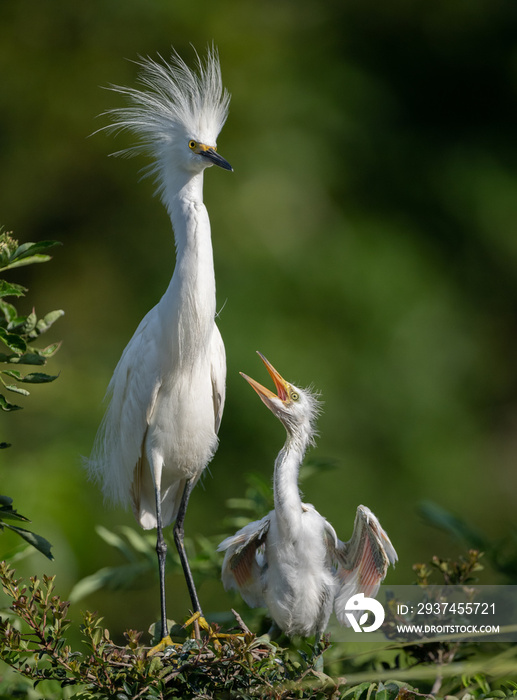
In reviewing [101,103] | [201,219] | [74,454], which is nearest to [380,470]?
[74,454]

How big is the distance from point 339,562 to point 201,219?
2.23 ft

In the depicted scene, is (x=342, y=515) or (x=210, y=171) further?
(x=210, y=171)

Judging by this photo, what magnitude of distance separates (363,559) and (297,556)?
121 mm

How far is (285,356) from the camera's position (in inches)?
154

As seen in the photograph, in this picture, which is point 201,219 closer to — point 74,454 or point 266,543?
point 266,543

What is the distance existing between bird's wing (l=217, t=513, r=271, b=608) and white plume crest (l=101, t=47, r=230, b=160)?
0.71 meters

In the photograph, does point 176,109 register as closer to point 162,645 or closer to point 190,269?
point 190,269

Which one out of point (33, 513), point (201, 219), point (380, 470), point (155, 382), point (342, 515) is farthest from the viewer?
point (380, 470)

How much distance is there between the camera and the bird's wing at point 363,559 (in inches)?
53.0

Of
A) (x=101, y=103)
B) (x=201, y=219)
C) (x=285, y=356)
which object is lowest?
(x=285, y=356)

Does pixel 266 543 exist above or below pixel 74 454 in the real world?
above

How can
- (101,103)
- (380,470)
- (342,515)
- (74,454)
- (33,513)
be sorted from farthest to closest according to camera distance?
Answer: (101,103) < (380,470) < (342,515) < (74,454) < (33,513)

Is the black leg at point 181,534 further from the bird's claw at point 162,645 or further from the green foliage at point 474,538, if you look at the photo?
the green foliage at point 474,538

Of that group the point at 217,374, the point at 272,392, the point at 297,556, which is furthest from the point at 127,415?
the point at 297,556
